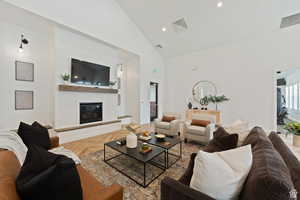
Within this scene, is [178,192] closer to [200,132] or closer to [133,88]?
[200,132]

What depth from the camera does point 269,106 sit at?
431 cm

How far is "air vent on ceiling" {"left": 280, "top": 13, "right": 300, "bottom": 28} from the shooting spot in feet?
12.3

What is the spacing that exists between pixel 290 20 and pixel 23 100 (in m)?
7.95

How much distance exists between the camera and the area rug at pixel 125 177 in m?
1.65

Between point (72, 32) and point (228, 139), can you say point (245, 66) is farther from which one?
point (72, 32)

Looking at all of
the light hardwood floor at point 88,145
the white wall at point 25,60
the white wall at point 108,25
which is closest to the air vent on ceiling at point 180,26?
the white wall at point 108,25

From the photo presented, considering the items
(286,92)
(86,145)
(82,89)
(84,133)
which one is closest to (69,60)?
(82,89)

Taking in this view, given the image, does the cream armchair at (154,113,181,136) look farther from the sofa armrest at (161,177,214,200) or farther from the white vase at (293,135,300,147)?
the sofa armrest at (161,177,214,200)

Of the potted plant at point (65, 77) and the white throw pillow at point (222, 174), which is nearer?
the white throw pillow at point (222, 174)

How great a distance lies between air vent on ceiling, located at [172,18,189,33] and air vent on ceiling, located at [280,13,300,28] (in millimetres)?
2814

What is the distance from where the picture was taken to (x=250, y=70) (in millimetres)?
4637

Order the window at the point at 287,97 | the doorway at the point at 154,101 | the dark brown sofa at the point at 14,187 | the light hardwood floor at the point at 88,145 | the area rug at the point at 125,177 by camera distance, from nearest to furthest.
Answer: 1. the dark brown sofa at the point at 14,187
2. the area rug at the point at 125,177
3. the light hardwood floor at the point at 88,145
4. the window at the point at 287,97
5. the doorway at the point at 154,101

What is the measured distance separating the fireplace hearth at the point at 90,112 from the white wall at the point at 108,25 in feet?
6.11

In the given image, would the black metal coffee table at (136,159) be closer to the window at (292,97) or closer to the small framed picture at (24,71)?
the small framed picture at (24,71)
